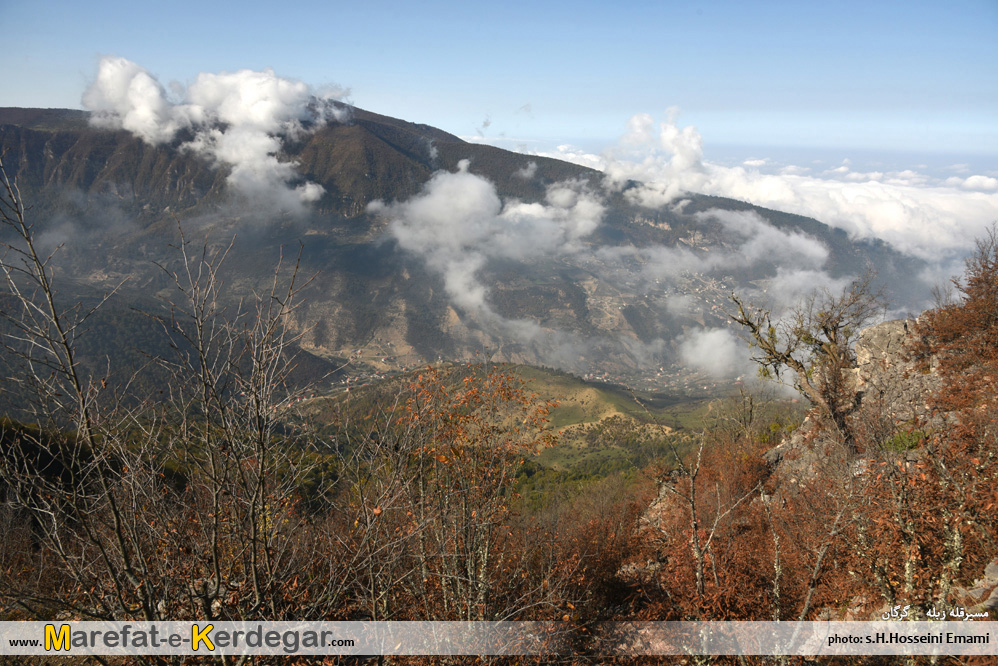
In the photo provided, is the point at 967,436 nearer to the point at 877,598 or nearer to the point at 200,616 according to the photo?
the point at 877,598

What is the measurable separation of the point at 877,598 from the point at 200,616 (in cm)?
1680

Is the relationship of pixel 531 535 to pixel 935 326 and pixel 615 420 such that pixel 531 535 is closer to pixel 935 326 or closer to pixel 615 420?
pixel 935 326

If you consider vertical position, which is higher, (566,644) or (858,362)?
(858,362)

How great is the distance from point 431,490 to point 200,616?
5541 millimetres

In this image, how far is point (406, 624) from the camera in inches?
452

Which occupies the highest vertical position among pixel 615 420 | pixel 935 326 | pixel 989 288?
pixel 989 288

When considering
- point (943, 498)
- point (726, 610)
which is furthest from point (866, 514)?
point (726, 610)

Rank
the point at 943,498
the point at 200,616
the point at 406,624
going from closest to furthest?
the point at 200,616 → the point at 406,624 → the point at 943,498

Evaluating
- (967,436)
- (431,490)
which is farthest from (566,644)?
(967,436)

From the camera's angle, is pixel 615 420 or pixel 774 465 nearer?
pixel 774 465

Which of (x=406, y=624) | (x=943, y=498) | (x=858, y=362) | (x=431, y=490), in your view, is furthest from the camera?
(x=858, y=362)

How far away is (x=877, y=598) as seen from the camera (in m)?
13.5

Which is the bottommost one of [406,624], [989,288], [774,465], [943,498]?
[774,465]

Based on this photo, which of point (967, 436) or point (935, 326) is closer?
point (967, 436)
